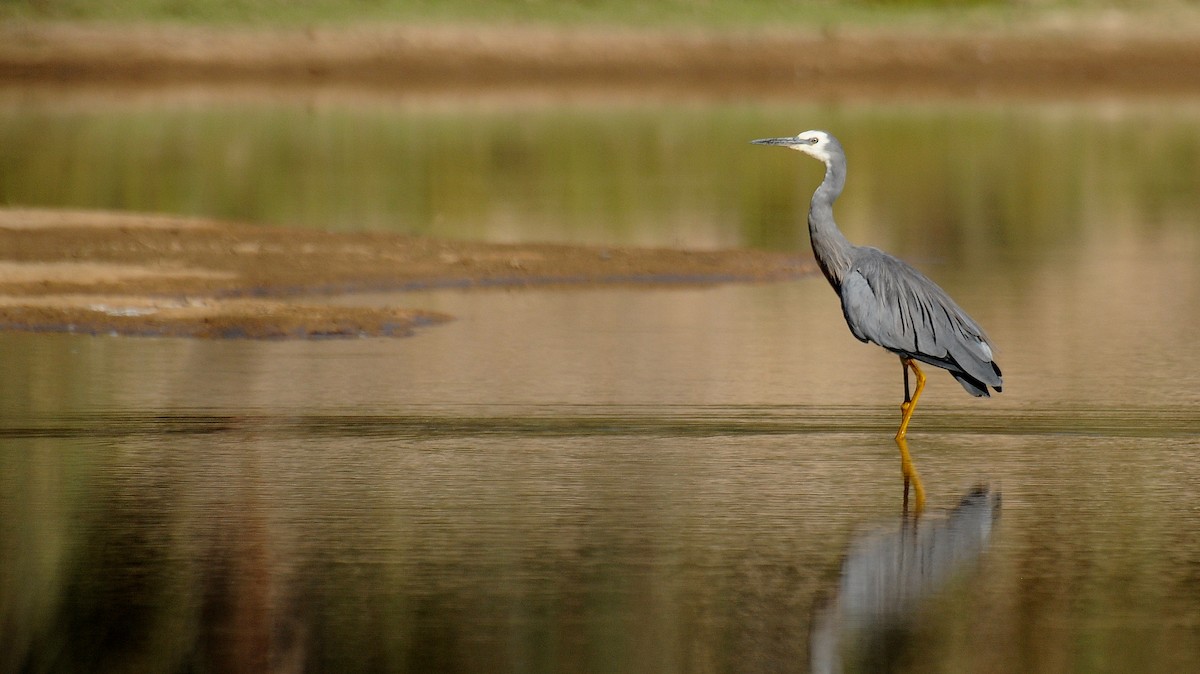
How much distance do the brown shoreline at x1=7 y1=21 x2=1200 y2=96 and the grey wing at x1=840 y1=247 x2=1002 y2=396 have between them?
148 ft

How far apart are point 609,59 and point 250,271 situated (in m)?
37.9

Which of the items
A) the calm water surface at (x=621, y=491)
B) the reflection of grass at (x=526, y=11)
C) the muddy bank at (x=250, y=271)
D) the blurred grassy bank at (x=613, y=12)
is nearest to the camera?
the calm water surface at (x=621, y=491)

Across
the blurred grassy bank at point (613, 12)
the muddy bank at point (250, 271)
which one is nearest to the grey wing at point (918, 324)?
the muddy bank at point (250, 271)

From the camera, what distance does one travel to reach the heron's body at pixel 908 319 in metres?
11.8

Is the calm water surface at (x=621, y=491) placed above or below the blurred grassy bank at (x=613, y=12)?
below

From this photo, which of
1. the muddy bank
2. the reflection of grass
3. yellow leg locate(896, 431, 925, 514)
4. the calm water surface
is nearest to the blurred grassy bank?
the reflection of grass

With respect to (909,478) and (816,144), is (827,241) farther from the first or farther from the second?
(909,478)

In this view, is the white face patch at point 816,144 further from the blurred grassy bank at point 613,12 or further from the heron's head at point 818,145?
the blurred grassy bank at point 613,12

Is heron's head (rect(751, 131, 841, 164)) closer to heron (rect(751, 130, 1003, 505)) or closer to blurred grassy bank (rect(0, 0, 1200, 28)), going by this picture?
heron (rect(751, 130, 1003, 505))

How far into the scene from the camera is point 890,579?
877 centimetres

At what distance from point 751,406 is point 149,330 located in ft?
17.9

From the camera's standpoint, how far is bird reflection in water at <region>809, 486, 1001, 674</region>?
7.73 metres

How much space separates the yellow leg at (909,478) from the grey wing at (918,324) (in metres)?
0.39

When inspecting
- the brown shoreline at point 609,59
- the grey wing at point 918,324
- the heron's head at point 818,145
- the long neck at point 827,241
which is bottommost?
the grey wing at point 918,324
